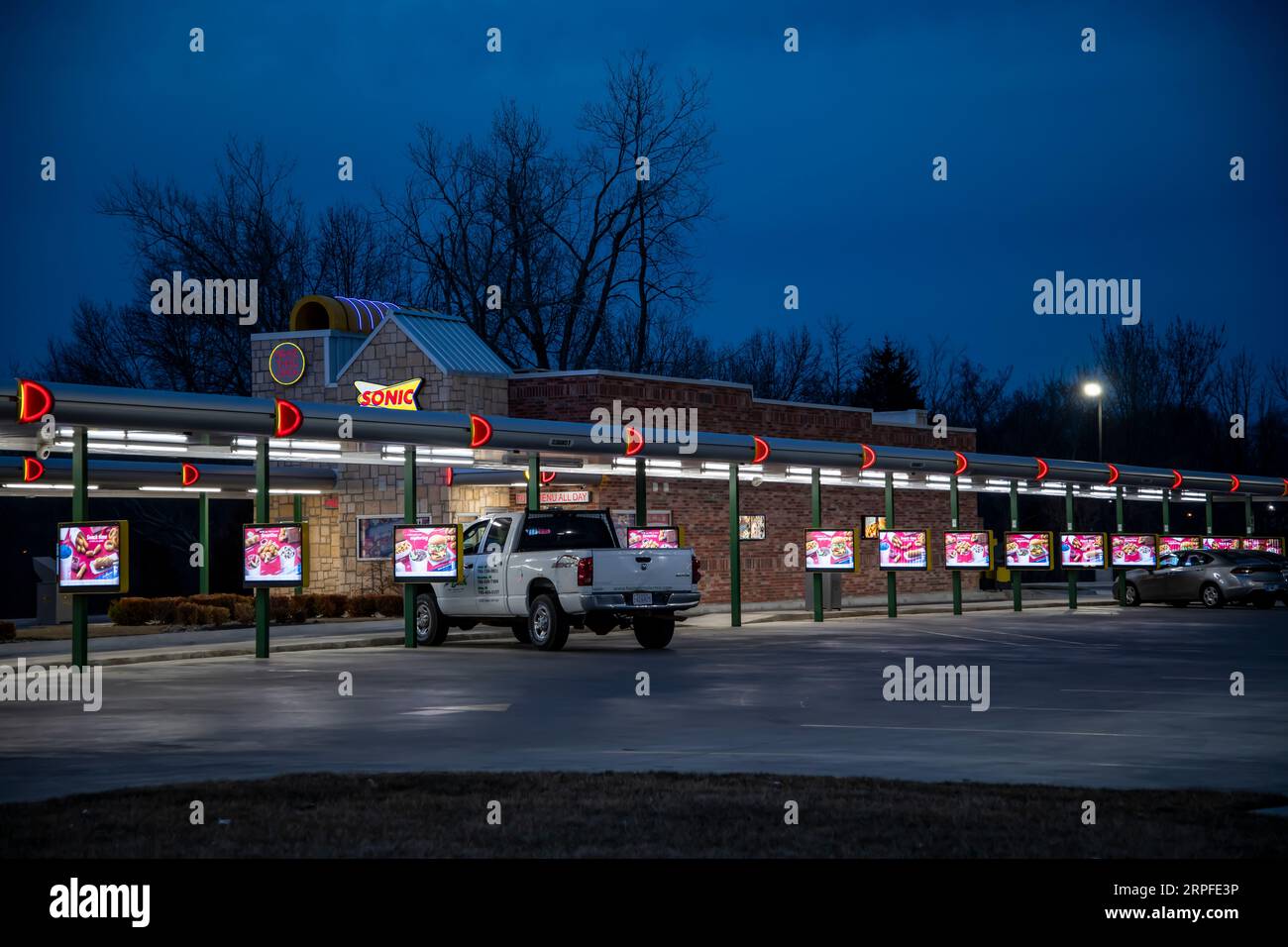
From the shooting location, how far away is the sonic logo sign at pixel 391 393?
137ft

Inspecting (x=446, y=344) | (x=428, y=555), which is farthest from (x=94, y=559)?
(x=446, y=344)

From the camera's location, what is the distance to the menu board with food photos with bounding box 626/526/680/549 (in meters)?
32.2

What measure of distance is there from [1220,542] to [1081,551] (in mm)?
9877

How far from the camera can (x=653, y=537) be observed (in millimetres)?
32594

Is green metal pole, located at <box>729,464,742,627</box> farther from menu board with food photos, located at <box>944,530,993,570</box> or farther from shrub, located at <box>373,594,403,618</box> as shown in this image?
shrub, located at <box>373,594,403,618</box>

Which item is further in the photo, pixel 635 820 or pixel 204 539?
pixel 204 539

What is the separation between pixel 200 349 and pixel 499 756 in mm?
49742

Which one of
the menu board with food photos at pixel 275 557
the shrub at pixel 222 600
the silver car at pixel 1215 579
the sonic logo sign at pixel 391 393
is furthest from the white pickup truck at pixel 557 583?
Result: the silver car at pixel 1215 579

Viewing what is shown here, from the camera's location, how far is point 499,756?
12906mm

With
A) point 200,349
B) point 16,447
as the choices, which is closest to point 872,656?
point 16,447

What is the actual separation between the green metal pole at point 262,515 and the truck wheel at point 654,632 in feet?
19.6

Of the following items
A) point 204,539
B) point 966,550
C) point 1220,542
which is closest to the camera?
point 966,550

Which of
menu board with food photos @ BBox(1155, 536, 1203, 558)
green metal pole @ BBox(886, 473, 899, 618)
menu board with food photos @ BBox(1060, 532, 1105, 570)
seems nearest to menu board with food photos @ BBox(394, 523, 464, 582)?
green metal pole @ BBox(886, 473, 899, 618)

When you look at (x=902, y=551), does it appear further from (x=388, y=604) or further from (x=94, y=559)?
(x=94, y=559)
